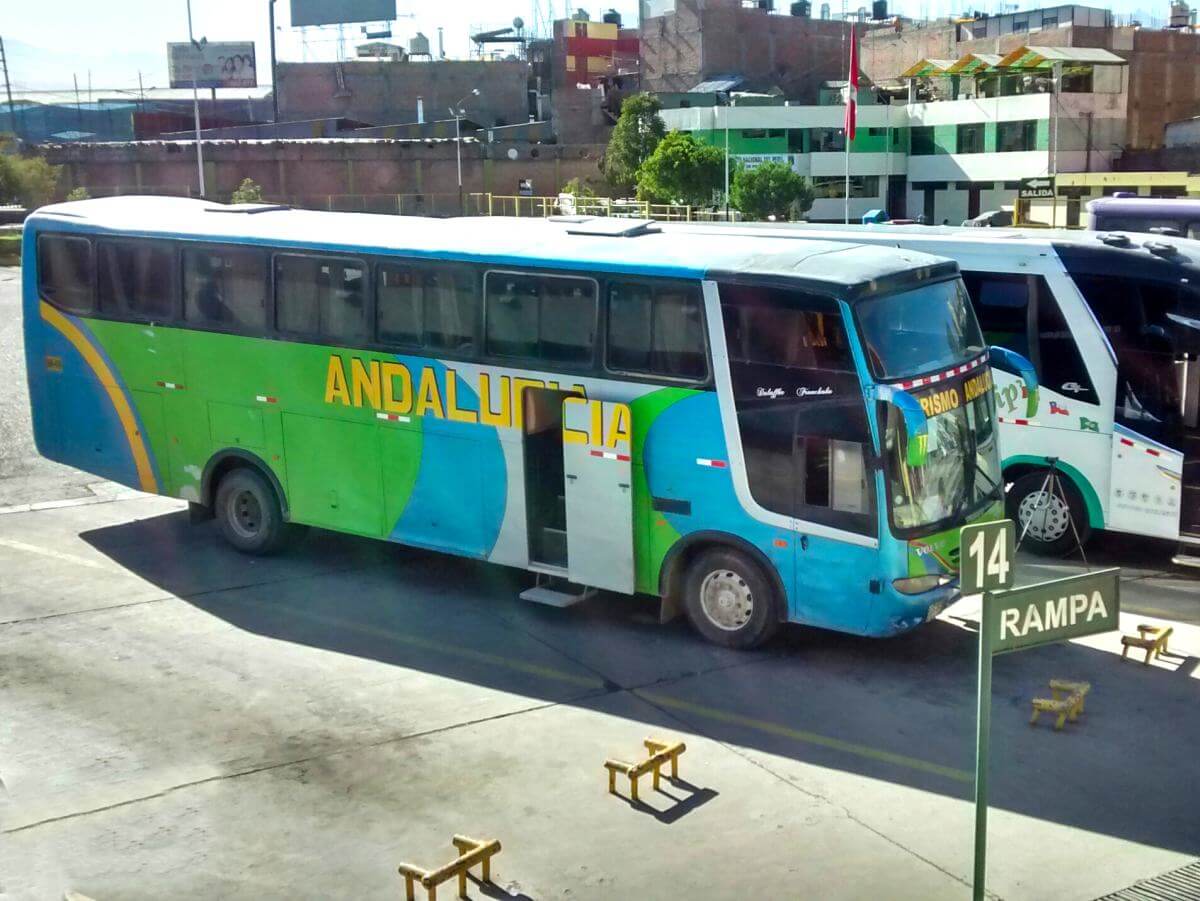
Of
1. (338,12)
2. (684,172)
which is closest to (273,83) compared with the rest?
(338,12)

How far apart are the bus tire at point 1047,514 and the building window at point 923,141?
52738 mm

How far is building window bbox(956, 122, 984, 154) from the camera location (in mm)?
61594

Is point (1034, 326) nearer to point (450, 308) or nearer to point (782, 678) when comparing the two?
point (782, 678)

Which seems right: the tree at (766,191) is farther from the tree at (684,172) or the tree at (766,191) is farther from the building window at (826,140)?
the building window at (826,140)

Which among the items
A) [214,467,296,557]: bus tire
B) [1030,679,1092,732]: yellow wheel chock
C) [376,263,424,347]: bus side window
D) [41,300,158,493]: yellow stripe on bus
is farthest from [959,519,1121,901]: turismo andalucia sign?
[41,300,158,493]: yellow stripe on bus

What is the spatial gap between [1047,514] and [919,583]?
4.28 metres

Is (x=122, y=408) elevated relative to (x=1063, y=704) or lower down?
elevated

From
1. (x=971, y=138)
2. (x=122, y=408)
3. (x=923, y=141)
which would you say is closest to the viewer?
(x=122, y=408)

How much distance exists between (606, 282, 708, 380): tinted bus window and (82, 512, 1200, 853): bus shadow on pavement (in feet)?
8.05

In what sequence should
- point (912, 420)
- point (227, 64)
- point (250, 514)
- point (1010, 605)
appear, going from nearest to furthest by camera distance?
point (1010, 605) < point (912, 420) < point (250, 514) < point (227, 64)

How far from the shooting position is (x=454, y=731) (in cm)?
1048

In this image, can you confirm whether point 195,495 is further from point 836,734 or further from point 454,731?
point 836,734

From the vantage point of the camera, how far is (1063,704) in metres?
10.4

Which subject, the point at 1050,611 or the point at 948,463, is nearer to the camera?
the point at 1050,611
